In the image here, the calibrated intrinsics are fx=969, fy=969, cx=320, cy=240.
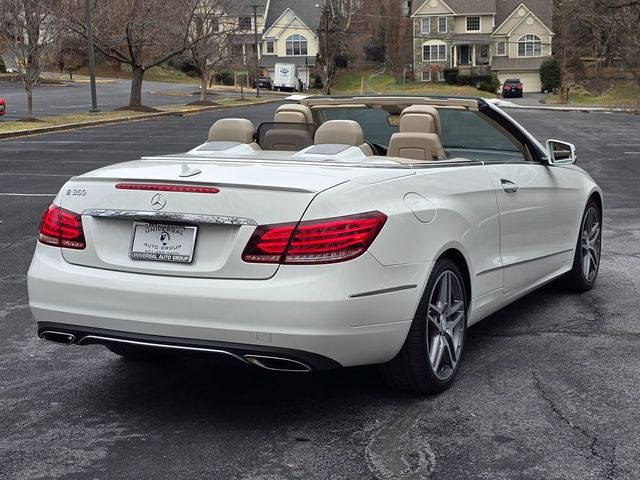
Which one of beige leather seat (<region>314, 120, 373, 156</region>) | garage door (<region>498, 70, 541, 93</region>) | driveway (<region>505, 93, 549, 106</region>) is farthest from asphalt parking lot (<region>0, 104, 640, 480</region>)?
garage door (<region>498, 70, 541, 93</region>)

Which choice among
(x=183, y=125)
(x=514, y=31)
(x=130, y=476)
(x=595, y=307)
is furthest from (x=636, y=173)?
(x=514, y=31)

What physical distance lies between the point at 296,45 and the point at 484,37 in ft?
64.3

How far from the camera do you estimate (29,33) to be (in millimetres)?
31219

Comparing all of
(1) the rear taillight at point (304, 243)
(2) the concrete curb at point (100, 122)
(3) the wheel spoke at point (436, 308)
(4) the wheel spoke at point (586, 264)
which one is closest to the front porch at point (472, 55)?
(2) the concrete curb at point (100, 122)

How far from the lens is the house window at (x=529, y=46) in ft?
304

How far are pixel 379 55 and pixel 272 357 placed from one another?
10923 cm

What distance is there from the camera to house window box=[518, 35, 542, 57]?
92.7 meters

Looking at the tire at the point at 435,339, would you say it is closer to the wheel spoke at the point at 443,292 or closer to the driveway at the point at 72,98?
the wheel spoke at the point at 443,292

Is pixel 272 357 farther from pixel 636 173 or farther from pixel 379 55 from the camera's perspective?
pixel 379 55

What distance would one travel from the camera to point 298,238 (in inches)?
169

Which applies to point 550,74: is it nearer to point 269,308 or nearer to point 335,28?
point 335,28

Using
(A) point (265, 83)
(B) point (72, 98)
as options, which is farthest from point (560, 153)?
(A) point (265, 83)

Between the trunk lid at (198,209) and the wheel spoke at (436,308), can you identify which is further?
the wheel spoke at (436,308)

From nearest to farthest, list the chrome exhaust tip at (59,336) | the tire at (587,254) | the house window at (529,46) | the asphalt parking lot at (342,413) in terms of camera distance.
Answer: the asphalt parking lot at (342,413) → the chrome exhaust tip at (59,336) → the tire at (587,254) → the house window at (529,46)
